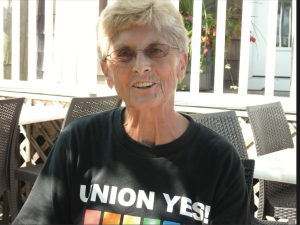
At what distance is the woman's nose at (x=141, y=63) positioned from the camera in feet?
5.60

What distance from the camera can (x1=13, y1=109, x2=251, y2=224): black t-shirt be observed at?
1.62 meters

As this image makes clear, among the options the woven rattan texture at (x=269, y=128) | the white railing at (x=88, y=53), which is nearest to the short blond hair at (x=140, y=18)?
the woven rattan texture at (x=269, y=128)

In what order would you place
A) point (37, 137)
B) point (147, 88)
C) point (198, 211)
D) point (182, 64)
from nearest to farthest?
point (198, 211) < point (147, 88) < point (182, 64) < point (37, 137)

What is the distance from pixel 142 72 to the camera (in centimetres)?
171

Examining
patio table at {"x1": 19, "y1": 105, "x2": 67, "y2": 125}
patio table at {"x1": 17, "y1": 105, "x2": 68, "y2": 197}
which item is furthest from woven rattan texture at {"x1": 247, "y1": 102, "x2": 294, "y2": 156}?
patio table at {"x1": 17, "y1": 105, "x2": 68, "y2": 197}

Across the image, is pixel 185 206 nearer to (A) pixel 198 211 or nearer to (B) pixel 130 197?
(A) pixel 198 211

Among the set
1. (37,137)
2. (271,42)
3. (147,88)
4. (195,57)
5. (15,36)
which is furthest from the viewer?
(15,36)

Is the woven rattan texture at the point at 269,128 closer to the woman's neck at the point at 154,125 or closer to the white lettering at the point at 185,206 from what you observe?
the woman's neck at the point at 154,125

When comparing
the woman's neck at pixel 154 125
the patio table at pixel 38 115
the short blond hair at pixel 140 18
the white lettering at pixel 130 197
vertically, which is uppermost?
the short blond hair at pixel 140 18

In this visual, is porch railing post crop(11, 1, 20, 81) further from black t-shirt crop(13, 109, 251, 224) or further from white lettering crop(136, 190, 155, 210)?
white lettering crop(136, 190, 155, 210)

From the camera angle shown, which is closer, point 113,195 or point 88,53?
point 113,195

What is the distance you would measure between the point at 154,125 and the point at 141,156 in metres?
0.13

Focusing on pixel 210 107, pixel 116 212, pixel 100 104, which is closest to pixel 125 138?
pixel 116 212

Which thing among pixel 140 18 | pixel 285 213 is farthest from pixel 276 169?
pixel 140 18
